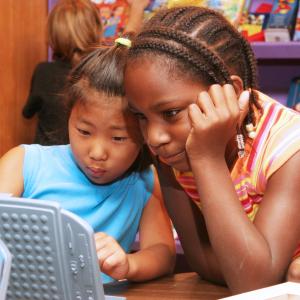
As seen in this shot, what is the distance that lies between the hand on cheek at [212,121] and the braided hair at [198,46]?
1.4 inches

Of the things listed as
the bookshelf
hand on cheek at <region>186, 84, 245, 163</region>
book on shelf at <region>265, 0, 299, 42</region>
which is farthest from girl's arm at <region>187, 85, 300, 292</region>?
the bookshelf

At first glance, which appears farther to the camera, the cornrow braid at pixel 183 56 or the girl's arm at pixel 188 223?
the girl's arm at pixel 188 223

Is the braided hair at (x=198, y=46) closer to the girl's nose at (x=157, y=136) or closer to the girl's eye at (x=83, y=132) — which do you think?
the girl's nose at (x=157, y=136)

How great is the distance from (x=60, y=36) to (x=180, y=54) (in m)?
1.53

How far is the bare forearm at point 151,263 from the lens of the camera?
100 cm

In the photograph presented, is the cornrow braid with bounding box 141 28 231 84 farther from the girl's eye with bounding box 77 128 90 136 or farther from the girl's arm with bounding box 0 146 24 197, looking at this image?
the girl's arm with bounding box 0 146 24 197

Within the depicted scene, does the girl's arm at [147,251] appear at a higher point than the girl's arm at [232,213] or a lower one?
lower

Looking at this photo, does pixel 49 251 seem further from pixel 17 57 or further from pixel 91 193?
pixel 17 57

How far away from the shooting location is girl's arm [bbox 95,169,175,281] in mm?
896

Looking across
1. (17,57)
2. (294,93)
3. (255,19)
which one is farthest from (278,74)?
(17,57)

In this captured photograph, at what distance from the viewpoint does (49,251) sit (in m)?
0.71

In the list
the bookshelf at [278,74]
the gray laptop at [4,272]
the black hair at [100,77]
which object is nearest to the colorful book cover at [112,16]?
the bookshelf at [278,74]

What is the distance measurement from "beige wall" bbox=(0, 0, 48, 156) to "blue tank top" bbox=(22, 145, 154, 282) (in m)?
1.08

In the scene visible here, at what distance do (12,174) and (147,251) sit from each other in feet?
0.97
